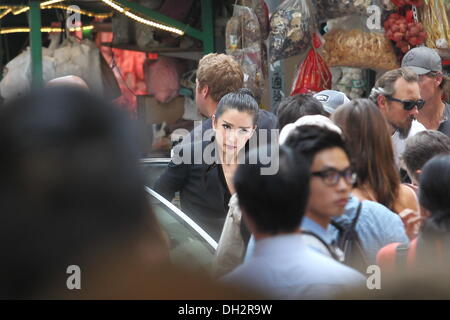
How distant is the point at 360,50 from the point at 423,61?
0.60 metres

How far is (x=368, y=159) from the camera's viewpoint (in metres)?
2.98

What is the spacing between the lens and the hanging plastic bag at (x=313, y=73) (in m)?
5.74

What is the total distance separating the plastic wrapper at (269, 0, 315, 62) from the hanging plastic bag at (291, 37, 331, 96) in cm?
7

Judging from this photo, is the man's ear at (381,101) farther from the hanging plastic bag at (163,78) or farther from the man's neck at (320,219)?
the hanging plastic bag at (163,78)

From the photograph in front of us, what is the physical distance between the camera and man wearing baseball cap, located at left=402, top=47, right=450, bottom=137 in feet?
16.5

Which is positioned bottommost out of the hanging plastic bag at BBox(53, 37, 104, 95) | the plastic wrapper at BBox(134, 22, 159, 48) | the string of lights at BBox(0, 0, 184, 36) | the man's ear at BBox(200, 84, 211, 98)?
the man's ear at BBox(200, 84, 211, 98)

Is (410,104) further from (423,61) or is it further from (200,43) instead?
(200,43)

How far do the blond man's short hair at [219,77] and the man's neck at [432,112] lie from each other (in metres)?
1.27

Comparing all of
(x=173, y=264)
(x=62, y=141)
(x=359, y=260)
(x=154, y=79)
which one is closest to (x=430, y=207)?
(x=359, y=260)

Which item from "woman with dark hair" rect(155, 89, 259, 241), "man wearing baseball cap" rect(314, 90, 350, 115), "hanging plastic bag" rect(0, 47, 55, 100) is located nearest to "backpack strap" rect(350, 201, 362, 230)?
"woman with dark hair" rect(155, 89, 259, 241)

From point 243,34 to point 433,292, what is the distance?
161 inches

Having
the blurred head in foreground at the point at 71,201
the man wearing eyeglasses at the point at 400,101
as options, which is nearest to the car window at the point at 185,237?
the man wearing eyeglasses at the point at 400,101

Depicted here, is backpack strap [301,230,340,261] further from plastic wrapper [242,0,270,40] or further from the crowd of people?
plastic wrapper [242,0,270,40]

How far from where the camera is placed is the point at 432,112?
5.07m
